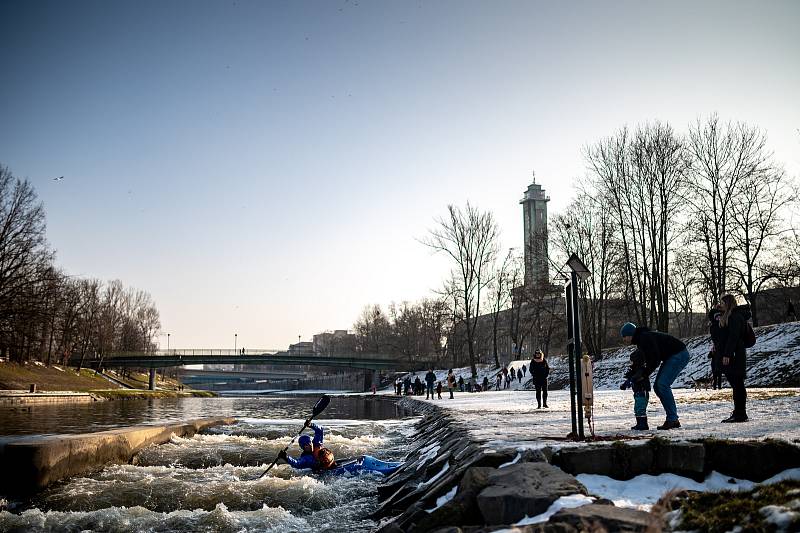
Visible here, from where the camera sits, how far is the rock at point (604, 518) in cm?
429

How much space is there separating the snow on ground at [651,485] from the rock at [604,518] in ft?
2.51

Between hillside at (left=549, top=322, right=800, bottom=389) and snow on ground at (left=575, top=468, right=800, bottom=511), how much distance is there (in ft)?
72.8

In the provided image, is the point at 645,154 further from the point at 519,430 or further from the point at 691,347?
the point at 519,430

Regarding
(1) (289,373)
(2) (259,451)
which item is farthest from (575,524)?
(1) (289,373)

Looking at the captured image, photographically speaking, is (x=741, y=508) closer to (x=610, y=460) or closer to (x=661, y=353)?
(x=610, y=460)

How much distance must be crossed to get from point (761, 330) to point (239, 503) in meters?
30.3

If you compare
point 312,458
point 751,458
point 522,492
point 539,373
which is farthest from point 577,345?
point 539,373

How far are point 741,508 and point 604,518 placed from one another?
1085 millimetres

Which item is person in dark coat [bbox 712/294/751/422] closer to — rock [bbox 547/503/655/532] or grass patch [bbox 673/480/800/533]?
grass patch [bbox 673/480/800/533]

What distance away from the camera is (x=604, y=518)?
442 centimetres

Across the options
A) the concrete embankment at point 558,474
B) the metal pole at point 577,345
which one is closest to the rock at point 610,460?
the concrete embankment at point 558,474

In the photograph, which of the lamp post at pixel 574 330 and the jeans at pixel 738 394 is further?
the jeans at pixel 738 394

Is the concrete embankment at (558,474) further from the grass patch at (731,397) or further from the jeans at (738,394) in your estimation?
the grass patch at (731,397)

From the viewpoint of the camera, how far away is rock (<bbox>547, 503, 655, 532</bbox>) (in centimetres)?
429
